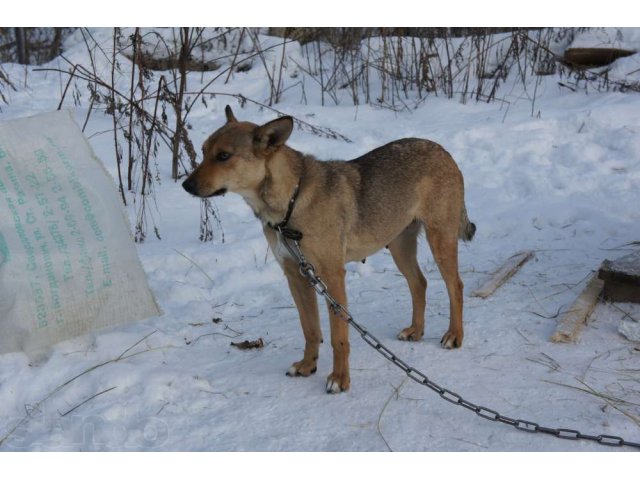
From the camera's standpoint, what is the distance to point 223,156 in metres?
3.64

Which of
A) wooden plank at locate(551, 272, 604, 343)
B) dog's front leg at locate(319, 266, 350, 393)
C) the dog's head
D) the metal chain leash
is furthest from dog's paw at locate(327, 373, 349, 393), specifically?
wooden plank at locate(551, 272, 604, 343)

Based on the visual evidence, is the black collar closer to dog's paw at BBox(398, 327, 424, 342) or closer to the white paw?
the white paw

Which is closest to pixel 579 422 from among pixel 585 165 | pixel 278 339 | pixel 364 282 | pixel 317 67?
pixel 278 339

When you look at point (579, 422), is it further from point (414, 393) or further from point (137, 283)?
point (137, 283)

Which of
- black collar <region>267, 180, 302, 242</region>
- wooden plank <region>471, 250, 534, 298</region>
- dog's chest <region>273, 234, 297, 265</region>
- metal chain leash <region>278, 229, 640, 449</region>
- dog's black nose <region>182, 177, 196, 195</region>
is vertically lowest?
wooden plank <region>471, 250, 534, 298</region>

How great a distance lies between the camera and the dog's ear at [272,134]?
3.65 m

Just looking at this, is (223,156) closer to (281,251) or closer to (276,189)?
(276,189)

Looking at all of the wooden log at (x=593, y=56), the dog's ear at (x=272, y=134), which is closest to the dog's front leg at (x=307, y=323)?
the dog's ear at (x=272, y=134)

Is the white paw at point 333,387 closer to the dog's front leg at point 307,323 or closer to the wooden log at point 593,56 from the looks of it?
the dog's front leg at point 307,323

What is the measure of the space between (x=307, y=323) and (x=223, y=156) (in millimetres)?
1165

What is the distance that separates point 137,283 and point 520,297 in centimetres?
281

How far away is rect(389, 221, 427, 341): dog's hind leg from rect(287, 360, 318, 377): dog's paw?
759 millimetres

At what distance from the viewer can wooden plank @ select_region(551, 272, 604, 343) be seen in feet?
14.1

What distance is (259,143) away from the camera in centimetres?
371
